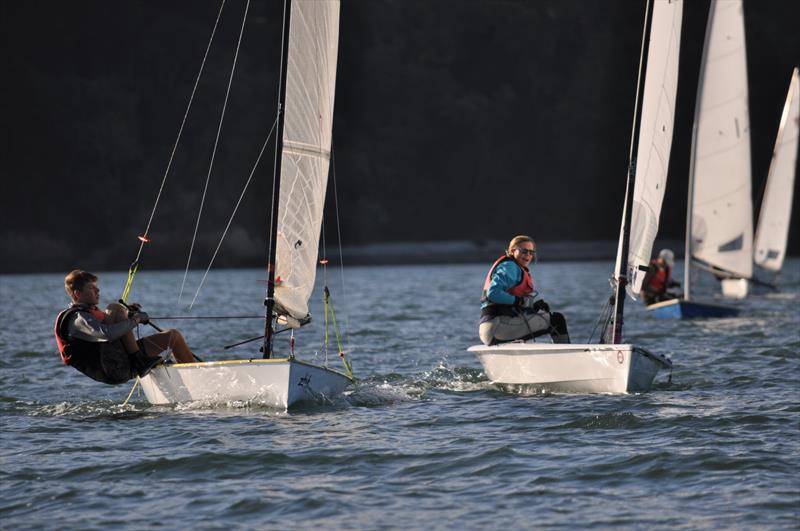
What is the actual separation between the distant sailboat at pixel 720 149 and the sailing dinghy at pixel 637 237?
1310 centimetres

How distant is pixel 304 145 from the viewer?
12.2 metres

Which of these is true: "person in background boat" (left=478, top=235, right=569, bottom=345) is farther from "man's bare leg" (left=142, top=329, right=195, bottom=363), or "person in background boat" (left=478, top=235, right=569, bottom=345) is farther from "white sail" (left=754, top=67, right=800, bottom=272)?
"white sail" (left=754, top=67, right=800, bottom=272)

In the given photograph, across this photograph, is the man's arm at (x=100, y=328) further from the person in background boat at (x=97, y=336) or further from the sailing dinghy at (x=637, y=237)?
the sailing dinghy at (x=637, y=237)

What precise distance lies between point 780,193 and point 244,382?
2634cm

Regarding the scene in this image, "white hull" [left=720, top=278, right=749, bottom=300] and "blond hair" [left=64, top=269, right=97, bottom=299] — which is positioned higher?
"blond hair" [left=64, top=269, right=97, bottom=299]

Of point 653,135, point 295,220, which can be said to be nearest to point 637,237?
point 653,135

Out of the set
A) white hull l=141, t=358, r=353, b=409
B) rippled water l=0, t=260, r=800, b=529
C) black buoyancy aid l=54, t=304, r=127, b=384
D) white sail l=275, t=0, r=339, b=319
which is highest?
white sail l=275, t=0, r=339, b=319

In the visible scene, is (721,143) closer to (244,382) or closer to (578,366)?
(578,366)

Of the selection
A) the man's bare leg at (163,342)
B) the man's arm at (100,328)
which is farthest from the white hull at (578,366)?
the man's arm at (100,328)

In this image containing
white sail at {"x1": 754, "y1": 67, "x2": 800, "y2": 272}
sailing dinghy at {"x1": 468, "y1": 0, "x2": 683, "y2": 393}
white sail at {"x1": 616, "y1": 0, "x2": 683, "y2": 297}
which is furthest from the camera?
white sail at {"x1": 754, "y1": 67, "x2": 800, "y2": 272}

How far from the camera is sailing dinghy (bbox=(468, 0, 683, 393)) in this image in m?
12.5

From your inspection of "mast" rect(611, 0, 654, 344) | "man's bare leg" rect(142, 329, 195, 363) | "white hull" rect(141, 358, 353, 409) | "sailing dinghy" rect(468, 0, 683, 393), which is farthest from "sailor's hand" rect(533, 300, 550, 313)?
"man's bare leg" rect(142, 329, 195, 363)

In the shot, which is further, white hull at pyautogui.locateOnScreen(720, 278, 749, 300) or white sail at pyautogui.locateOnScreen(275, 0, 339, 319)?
white hull at pyautogui.locateOnScreen(720, 278, 749, 300)

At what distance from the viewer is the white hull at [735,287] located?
2962cm
